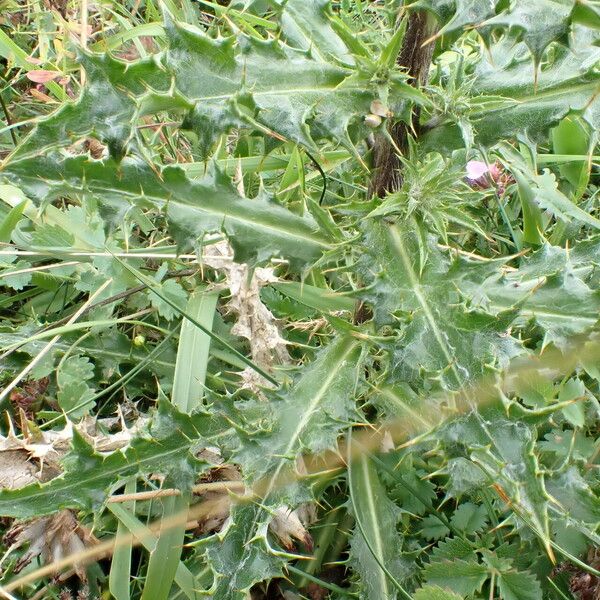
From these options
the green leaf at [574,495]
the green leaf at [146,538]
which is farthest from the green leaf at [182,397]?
the green leaf at [574,495]

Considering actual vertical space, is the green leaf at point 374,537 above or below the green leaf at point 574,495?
below

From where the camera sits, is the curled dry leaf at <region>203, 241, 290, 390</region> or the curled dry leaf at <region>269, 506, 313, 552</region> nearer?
the curled dry leaf at <region>269, 506, 313, 552</region>

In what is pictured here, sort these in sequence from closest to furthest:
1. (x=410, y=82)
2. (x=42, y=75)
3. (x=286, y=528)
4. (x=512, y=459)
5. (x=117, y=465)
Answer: (x=512, y=459) → (x=410, y=82) → (x=117, y=465) → (x=286, y=528) → (x=42, y=75)

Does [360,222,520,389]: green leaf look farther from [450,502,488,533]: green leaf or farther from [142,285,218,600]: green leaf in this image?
[142,285,218,600]: green leaf

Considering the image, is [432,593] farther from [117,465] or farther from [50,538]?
[50,538]

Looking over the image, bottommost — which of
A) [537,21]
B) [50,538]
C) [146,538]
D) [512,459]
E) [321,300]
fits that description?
[50,538]

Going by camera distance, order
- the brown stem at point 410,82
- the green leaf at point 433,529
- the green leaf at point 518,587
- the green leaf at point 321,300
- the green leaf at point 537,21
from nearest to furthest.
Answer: the green leaf at point 537,21 < the brown stem at point 410,82 < the green leaf at point 518,587 < the green leaf at point 433,529 < the green leaf at point 321,300

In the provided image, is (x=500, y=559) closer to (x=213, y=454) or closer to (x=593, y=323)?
(x=593, y=323)

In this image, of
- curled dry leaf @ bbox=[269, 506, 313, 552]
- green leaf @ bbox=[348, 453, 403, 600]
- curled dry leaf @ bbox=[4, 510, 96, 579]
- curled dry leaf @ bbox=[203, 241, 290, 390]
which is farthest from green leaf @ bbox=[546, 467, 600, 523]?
curled dry leaf @ bbox=[4, 510, 96, 579]

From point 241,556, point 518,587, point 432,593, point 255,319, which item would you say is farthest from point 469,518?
point 255,319

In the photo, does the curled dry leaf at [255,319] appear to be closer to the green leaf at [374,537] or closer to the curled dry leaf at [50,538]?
the green leaf at [374,537]
